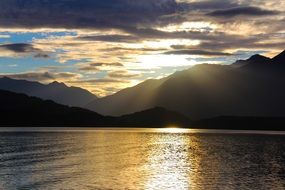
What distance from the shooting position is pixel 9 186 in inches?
3029

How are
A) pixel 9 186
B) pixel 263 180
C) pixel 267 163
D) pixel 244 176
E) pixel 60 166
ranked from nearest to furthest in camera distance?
pixel 9 186
pixel 263 180
pixel 244 176
pixel 60 166
pixel 267 163

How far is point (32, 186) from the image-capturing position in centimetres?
7725

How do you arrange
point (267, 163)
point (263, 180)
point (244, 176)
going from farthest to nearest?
point (267, 163), point (244, 176), point (263, 180)

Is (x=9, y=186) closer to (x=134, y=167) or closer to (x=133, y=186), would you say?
(x=133, y=186)

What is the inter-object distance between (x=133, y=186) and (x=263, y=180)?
27.6 metres

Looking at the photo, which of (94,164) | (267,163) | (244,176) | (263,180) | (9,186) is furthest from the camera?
(267,163)

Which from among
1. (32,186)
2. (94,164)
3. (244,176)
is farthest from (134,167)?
(32,186)

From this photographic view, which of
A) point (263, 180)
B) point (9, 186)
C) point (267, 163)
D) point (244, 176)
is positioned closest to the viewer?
point (9, 186)

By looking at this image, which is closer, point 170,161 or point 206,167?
point 206,167

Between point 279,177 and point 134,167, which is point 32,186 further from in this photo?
point 279,177

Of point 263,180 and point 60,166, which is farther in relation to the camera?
point 60,166

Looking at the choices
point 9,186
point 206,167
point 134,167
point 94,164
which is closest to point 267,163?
point 206,167

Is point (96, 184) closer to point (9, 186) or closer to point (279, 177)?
point (9, 186)

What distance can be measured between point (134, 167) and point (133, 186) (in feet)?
102
